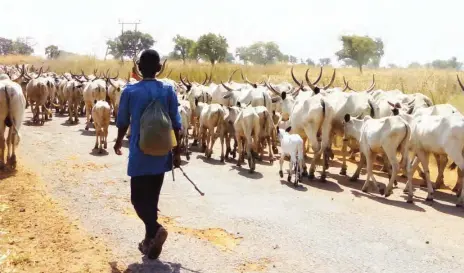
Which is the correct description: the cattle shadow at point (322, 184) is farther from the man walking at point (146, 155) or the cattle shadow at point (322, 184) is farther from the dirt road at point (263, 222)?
the man walking at point (146, 155)

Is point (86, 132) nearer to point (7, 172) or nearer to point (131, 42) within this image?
point (7, 172)

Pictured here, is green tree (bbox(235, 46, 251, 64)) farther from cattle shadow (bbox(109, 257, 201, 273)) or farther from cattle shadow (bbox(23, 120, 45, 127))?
cattle shadow (bbox(109, 257, 201, 273))

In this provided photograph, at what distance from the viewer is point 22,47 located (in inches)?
3730

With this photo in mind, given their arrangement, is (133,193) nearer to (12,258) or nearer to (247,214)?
(12,258)

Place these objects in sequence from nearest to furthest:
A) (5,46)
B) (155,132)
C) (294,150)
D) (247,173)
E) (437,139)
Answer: (155,132), (437,139), (294,150), (247,173), (5,46)

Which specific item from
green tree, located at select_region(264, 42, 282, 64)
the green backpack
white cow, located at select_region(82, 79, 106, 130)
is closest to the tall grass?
white cow, located at select_region(82, 79, 106, 130)

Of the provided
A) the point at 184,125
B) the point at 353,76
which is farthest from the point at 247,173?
the point at 353,76

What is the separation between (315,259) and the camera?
228 inches

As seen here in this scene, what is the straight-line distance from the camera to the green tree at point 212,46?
4731 centimetres

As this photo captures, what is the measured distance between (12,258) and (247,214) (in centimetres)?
342

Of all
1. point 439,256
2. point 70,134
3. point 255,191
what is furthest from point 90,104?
point 439,256

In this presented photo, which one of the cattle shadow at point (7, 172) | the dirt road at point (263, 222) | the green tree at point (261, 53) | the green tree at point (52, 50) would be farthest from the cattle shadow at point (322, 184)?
the green tree at point (52, 50)

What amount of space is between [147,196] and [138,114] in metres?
0.92

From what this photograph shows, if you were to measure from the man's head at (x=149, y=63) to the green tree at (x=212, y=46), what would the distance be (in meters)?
42.2
